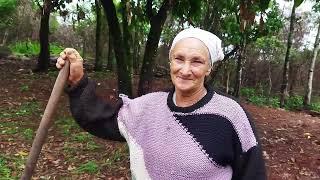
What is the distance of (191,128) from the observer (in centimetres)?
208

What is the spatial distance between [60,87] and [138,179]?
0.55 meters

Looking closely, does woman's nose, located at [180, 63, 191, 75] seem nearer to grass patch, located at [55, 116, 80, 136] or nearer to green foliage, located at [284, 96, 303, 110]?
grass patch, located at [55, 116, 80, 136]

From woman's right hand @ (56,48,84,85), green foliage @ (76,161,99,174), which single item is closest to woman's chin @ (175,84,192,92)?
woman's right hand @ (56,48,84,85)

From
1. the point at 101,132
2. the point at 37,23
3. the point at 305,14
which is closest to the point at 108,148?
the point at 101,132

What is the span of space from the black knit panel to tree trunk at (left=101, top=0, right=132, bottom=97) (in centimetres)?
614

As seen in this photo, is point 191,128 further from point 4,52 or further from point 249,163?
point 4,52

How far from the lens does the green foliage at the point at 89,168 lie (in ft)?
19.7

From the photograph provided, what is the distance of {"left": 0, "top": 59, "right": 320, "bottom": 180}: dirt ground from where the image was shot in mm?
6059

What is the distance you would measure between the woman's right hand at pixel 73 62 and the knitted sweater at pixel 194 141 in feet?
1.02

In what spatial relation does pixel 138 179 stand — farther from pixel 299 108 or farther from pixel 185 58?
pixel 299 108

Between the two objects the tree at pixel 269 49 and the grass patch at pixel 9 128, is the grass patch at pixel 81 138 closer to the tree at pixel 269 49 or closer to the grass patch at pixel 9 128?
the grass patch at pixel 9 128

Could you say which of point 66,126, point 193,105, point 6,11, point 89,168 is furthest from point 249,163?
point 6,11

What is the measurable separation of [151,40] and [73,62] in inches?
230

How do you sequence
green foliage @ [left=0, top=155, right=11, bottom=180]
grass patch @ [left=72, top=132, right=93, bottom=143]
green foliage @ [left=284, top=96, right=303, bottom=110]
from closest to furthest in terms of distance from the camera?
green foliage @ [left=0, top=155, right=11, bottom=180] → grass patch @ [left=72, top=132, right=93, bottom=143] → green foliage @ [left=284, top=96, right=303, bottom=110]
